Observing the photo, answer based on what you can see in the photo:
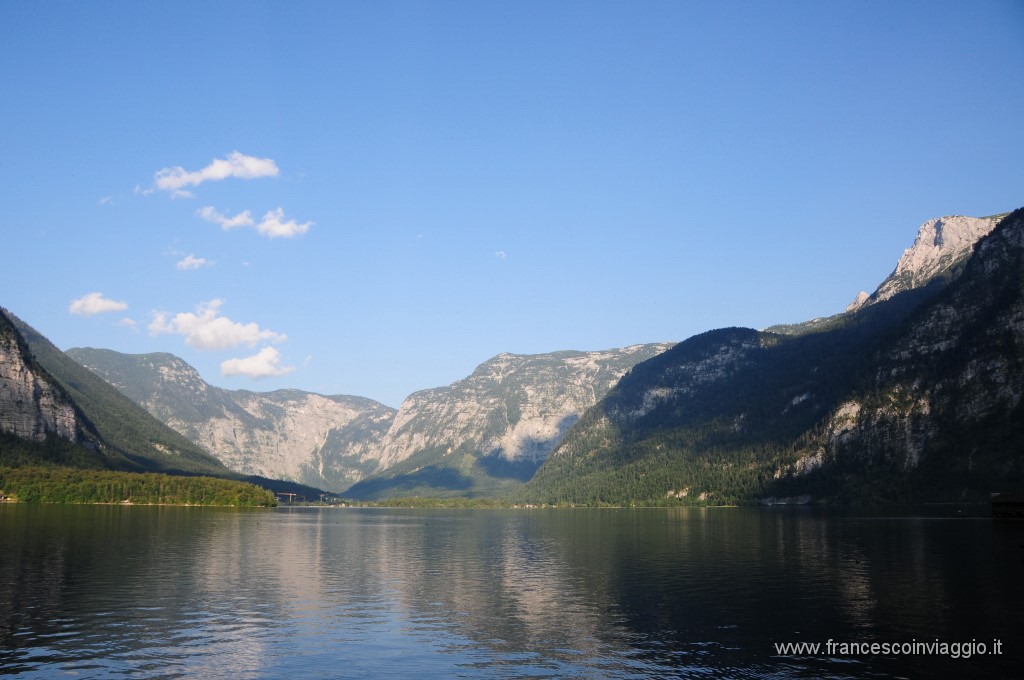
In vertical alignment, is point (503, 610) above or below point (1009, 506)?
above

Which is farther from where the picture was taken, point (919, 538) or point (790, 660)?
point (919, 538)

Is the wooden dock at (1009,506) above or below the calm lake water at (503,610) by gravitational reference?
below

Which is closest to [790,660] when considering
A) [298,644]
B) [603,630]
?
[603,630]

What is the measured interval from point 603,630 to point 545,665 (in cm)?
1168

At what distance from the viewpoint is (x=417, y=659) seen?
48719 millimetres

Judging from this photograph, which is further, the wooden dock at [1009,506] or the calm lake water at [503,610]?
the wooden dock at [1009,506]

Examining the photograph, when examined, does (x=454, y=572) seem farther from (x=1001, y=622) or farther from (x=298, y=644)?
(x=1001, y=622)

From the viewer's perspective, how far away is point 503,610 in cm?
6644

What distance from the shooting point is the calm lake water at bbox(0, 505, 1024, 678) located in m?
46.9

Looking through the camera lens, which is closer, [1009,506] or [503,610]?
[503,610]

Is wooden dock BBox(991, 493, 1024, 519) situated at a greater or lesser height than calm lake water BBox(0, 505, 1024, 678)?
lesser

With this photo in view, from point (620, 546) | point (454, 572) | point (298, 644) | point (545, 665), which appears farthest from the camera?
point (620, 546)

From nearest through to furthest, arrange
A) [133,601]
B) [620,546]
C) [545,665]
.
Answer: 1. [545,665]
2. [133,601]
3. [620,546]

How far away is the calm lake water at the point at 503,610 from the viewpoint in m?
46.9
